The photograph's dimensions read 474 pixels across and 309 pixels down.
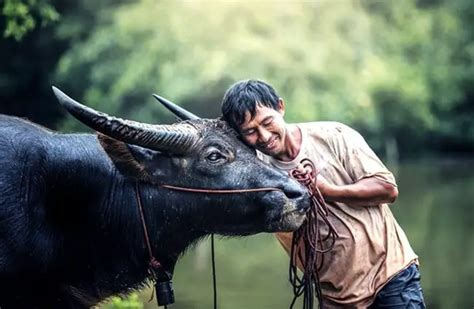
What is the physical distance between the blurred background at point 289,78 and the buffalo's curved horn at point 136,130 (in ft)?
18.1

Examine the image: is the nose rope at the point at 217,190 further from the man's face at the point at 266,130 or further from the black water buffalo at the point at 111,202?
the man's face at the point at 266,130

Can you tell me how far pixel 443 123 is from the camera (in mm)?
38219

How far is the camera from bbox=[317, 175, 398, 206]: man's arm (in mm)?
4348

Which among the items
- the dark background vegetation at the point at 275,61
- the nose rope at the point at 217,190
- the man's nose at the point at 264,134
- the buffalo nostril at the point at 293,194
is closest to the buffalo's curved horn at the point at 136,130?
the nose rope at the point at 217,190

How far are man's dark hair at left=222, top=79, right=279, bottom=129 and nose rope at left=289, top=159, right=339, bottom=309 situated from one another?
1.06 ft

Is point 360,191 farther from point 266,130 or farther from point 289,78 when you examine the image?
point 289,78

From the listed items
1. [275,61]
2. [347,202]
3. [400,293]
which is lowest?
[400,293]

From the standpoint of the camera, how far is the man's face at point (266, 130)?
4.45 meters

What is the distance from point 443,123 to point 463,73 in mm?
2126

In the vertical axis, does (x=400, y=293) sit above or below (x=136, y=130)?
below

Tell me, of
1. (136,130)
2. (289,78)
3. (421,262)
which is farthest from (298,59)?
(136,130)

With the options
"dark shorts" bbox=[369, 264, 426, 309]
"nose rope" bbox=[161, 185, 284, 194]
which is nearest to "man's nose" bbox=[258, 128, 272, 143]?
"nose rope" bbox=[161, 185, 284, 194]

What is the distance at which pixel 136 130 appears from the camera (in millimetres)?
4426

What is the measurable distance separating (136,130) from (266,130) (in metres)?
0.59
